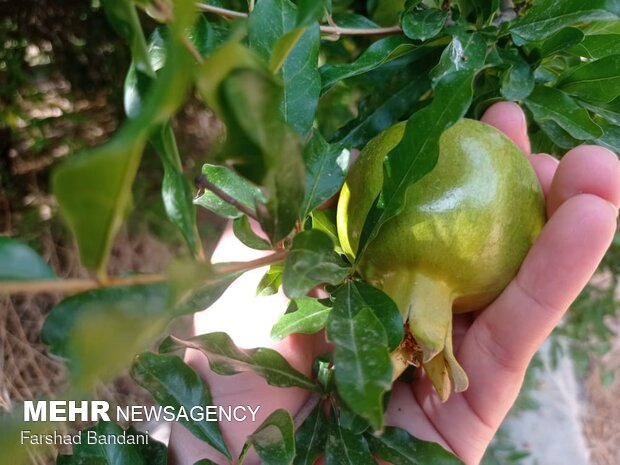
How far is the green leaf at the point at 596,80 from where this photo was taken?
0.75 meters

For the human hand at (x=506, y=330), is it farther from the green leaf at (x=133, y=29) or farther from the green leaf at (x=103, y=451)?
the green leaf at (x=133, y=29)

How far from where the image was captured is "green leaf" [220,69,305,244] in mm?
378

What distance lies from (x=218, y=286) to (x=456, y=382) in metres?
0.29

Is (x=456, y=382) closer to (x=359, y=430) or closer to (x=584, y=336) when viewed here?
(x=359, y=430)

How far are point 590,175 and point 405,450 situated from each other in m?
0.40

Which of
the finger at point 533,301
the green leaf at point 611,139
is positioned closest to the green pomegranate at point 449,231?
the finger at point 533,301

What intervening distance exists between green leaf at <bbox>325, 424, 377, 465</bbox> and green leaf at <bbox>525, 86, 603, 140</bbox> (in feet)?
1.54

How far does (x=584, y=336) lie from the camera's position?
1.72 m

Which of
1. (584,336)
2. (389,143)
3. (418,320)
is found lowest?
(584,336)

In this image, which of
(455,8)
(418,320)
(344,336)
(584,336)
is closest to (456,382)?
(418,320)

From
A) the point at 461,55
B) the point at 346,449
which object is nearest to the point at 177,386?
the point at 346,449

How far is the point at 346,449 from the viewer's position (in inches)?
27.5

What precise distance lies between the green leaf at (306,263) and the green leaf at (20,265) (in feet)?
0.65

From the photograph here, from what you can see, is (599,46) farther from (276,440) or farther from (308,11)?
(276,440)
